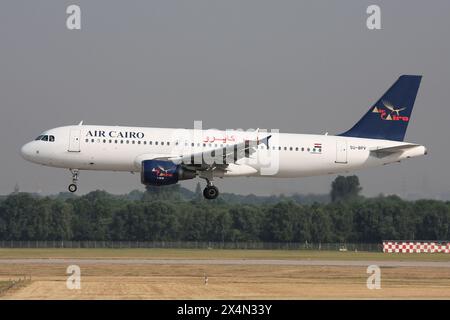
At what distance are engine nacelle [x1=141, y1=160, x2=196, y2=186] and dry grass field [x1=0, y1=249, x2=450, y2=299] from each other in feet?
17.9

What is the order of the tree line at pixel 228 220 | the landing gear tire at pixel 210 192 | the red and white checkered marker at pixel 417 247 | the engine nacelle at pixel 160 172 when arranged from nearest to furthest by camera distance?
the engine nacelle at pixel 160 172 < the landing gear tire at pixel 210 192 < the red and white checkered marker at pixel 417 247 < the tree line at pixel 228 220

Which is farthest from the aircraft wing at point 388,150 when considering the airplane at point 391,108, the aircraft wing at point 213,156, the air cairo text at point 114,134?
the air cairo text at point 114,134

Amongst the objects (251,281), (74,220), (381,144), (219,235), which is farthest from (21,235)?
(251,281)

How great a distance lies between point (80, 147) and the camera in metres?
60.3

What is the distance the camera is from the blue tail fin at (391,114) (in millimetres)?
66062

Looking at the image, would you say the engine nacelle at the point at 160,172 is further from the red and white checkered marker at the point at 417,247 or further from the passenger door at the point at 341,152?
the red and white checkered marker at the point at 417,247

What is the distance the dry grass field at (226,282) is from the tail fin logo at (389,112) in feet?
39.6

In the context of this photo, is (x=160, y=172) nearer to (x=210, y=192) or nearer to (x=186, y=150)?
(x=186, y=150)

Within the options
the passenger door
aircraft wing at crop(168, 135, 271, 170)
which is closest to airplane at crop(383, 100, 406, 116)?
the passenger door

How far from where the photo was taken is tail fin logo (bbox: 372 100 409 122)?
66875 mm

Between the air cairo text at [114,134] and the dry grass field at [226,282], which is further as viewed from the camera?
the air cairo text at [114,134]

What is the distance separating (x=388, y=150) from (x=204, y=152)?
12291mm
